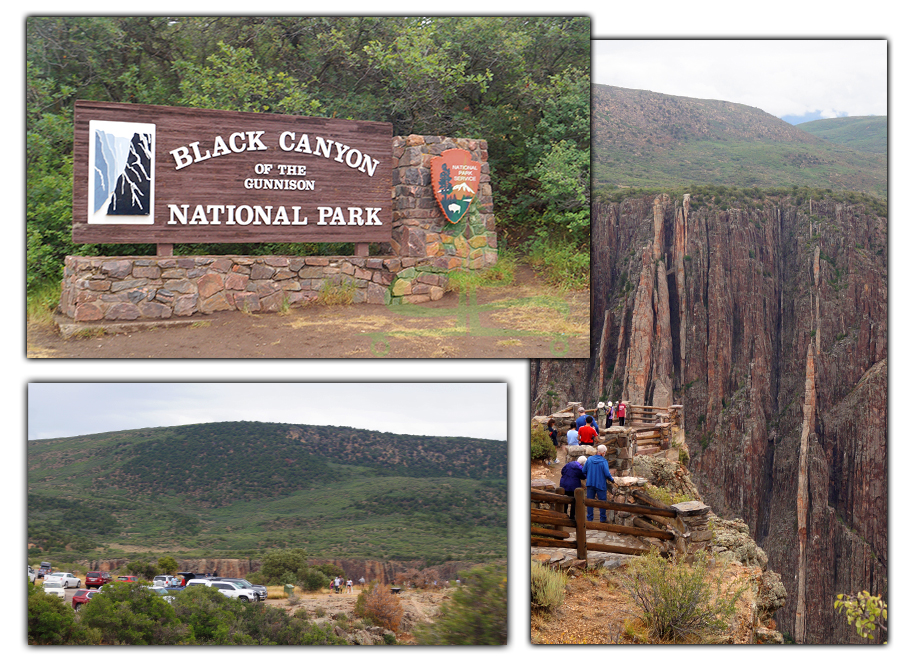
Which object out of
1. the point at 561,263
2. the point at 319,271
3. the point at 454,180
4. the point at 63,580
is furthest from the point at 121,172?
the point at 561,263

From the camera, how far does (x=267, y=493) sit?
20.2 ft

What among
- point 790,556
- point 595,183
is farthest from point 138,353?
point 790,556

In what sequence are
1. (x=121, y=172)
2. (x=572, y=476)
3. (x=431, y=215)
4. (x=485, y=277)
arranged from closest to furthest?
(x=121, y=172)
(x=572, y=476)
(x=485, y=277)
(x=431, y=215)

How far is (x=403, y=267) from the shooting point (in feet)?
31.4

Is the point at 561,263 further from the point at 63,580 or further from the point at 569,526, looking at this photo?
the point at 63,580

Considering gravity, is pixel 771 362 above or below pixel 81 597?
above

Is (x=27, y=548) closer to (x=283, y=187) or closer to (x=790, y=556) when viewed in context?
(x=283, y=187)

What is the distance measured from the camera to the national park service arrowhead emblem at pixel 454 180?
9.96 metres

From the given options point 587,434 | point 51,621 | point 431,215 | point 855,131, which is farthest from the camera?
point 587,434

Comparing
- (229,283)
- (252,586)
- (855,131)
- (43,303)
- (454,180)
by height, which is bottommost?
(252,586)

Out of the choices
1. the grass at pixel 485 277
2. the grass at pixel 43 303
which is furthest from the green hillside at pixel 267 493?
the grass at pixel 485 277

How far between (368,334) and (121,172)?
3.67 meters

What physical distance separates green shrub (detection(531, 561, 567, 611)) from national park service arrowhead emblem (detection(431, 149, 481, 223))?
5.44 m

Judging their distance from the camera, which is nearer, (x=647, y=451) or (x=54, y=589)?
(x=54, y=589)
